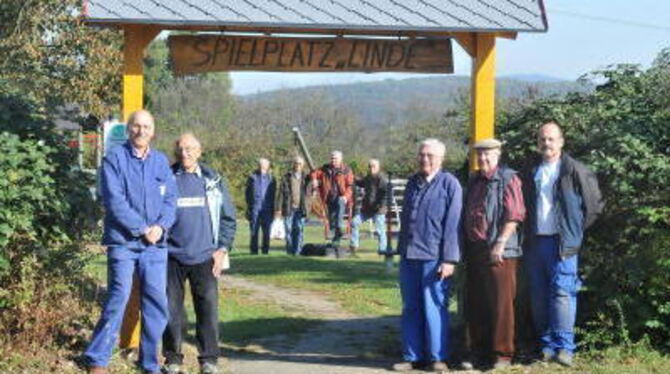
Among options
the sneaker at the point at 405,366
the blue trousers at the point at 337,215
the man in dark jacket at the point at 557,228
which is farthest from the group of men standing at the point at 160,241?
the blue trousers at the point at 337,215

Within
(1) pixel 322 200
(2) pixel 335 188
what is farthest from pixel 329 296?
(1) pixel 322 200

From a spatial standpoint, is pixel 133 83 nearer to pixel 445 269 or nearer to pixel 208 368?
pixel 208 368

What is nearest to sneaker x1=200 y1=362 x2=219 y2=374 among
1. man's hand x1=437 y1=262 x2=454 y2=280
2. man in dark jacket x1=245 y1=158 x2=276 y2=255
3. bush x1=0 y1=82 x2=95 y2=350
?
bush x1=0 y1=82 x2=95 y2=350

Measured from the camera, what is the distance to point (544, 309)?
8.70m

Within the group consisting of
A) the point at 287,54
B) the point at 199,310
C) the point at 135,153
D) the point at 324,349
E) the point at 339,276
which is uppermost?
the point at 287,54

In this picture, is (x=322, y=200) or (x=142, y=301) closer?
(x=142, y=301)

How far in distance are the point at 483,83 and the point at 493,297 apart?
1.82m

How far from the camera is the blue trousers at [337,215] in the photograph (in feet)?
63.6

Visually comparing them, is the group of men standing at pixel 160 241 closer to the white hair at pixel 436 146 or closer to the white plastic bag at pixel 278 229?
the white hair at pixel 436 146

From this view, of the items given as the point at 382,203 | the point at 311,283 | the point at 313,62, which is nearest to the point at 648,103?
the point at 313,62

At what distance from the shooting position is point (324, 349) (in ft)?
32.4

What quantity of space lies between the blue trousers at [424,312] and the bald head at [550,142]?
1183mm

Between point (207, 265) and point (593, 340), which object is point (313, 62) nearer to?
point (207, 265)

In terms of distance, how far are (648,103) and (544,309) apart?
222 cm
